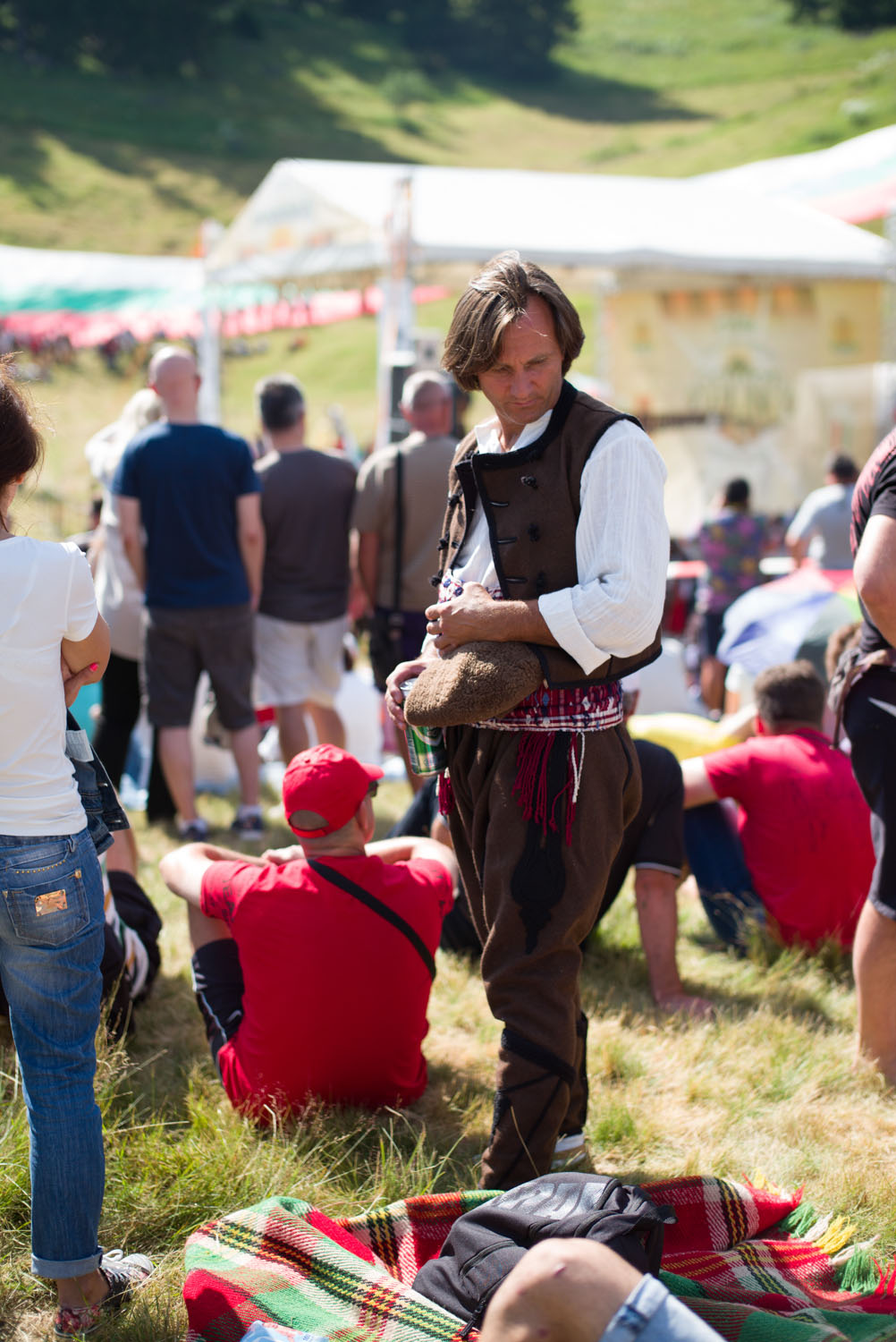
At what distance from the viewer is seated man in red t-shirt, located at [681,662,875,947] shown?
369 cm

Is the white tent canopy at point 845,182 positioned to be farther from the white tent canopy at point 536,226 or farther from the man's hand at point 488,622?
the man's hand at point 488,622

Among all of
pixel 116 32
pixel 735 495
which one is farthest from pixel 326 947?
pixel 116 32

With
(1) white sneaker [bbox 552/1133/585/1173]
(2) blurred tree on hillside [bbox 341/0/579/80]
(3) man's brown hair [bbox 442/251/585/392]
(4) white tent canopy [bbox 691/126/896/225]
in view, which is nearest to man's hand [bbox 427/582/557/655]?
(3) man's brown hair [bbox 442/251/585/392]

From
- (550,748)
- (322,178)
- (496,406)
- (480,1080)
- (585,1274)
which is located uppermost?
(322,178)

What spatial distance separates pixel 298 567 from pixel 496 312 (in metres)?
3.42

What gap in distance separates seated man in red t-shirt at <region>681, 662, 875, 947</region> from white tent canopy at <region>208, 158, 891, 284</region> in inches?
243

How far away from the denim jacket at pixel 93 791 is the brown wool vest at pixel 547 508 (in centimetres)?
81

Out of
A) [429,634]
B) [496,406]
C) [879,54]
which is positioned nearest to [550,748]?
[429,634]

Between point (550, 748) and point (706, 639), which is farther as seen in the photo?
point (706, 639)

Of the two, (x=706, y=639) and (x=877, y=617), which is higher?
(x=877, y=617)

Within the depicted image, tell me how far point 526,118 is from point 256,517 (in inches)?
2118

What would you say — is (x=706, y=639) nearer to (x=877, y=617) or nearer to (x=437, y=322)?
(x=877, y=617)

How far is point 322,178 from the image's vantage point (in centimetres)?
1011

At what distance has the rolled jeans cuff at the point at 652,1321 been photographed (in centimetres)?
140
